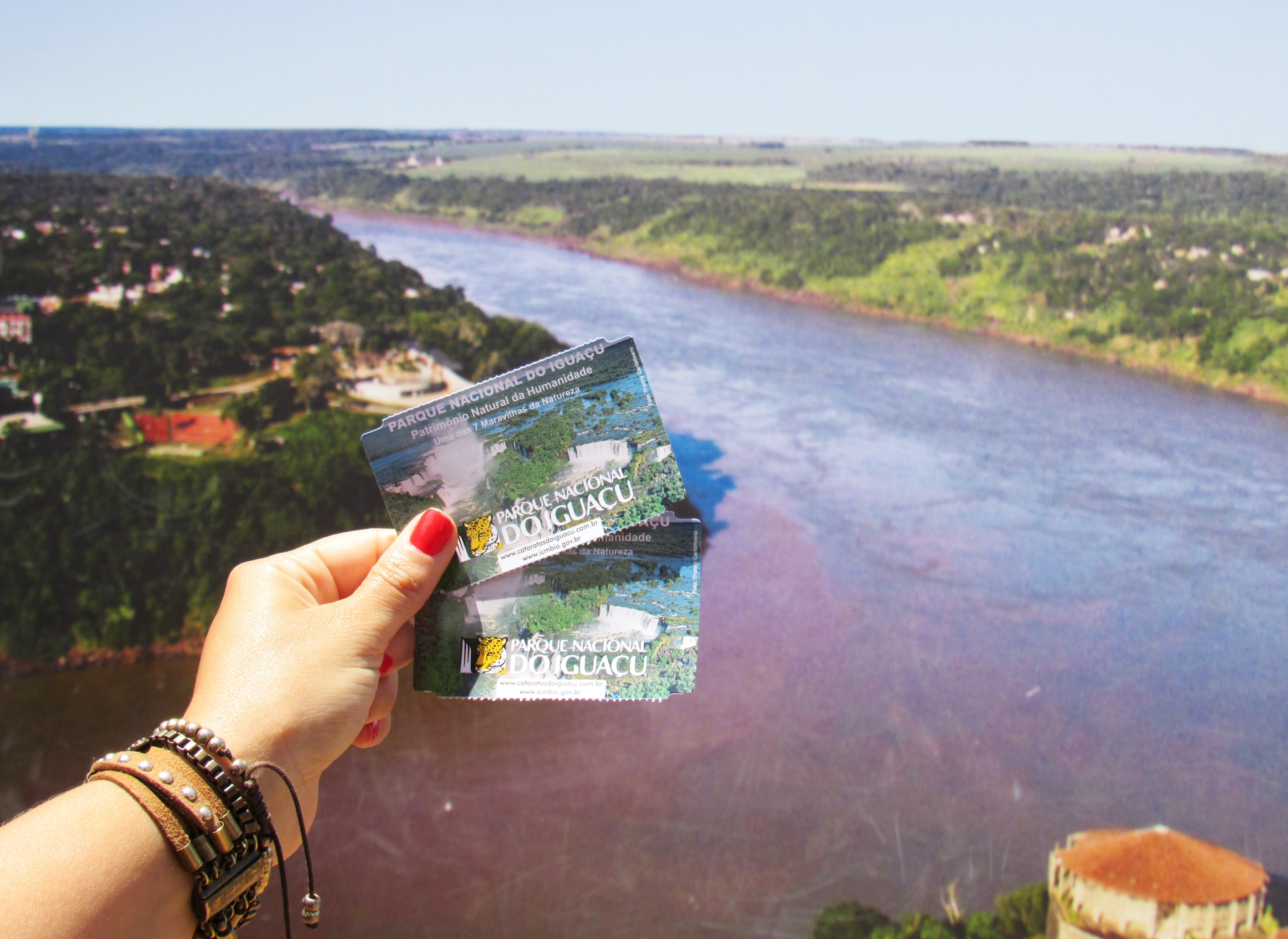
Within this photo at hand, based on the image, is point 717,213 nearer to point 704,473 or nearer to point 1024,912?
point 704,473

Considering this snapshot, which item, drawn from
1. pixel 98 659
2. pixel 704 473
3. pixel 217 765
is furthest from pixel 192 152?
pixel 217 765

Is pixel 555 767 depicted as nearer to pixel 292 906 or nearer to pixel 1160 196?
pixel 292 906

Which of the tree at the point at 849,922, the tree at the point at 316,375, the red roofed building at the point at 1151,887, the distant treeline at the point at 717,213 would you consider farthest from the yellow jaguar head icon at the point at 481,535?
the distant treeline at the point at 717,213

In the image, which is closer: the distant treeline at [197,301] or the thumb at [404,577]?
the thumb at [404,577]

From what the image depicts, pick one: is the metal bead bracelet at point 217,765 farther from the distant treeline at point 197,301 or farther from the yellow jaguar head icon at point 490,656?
the distant treeline at point 197,301

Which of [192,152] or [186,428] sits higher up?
[192,152]

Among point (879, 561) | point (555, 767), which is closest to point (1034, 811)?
point (879, 561)
